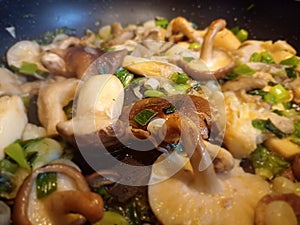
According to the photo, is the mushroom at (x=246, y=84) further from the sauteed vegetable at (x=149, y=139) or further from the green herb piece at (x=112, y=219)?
the green herb piece at (x=112, y=219)

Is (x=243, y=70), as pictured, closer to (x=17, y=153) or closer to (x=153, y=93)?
(x=153, y=93)

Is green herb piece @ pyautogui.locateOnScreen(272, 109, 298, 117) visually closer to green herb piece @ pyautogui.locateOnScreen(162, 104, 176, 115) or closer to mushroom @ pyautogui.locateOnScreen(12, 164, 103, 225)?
green herb piece @ pyautogui.locateOnScreen(162, 104, 176, 115)

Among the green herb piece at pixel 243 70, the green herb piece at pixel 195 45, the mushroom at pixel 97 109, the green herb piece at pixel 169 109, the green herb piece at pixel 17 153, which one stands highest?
the green herb piece at pixel 169 109

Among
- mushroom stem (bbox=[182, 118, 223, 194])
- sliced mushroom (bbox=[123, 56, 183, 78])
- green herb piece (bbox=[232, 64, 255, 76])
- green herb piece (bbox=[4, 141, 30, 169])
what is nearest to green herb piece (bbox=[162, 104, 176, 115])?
mushroom stem (bbox=[182, 118, 223, 194])

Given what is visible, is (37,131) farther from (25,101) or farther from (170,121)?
(170,121)

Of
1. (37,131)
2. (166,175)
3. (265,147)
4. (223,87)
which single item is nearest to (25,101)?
(37,131)

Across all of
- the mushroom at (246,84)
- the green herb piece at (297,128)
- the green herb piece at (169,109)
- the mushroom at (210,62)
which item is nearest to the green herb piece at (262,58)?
the mushroom at (210,62)
